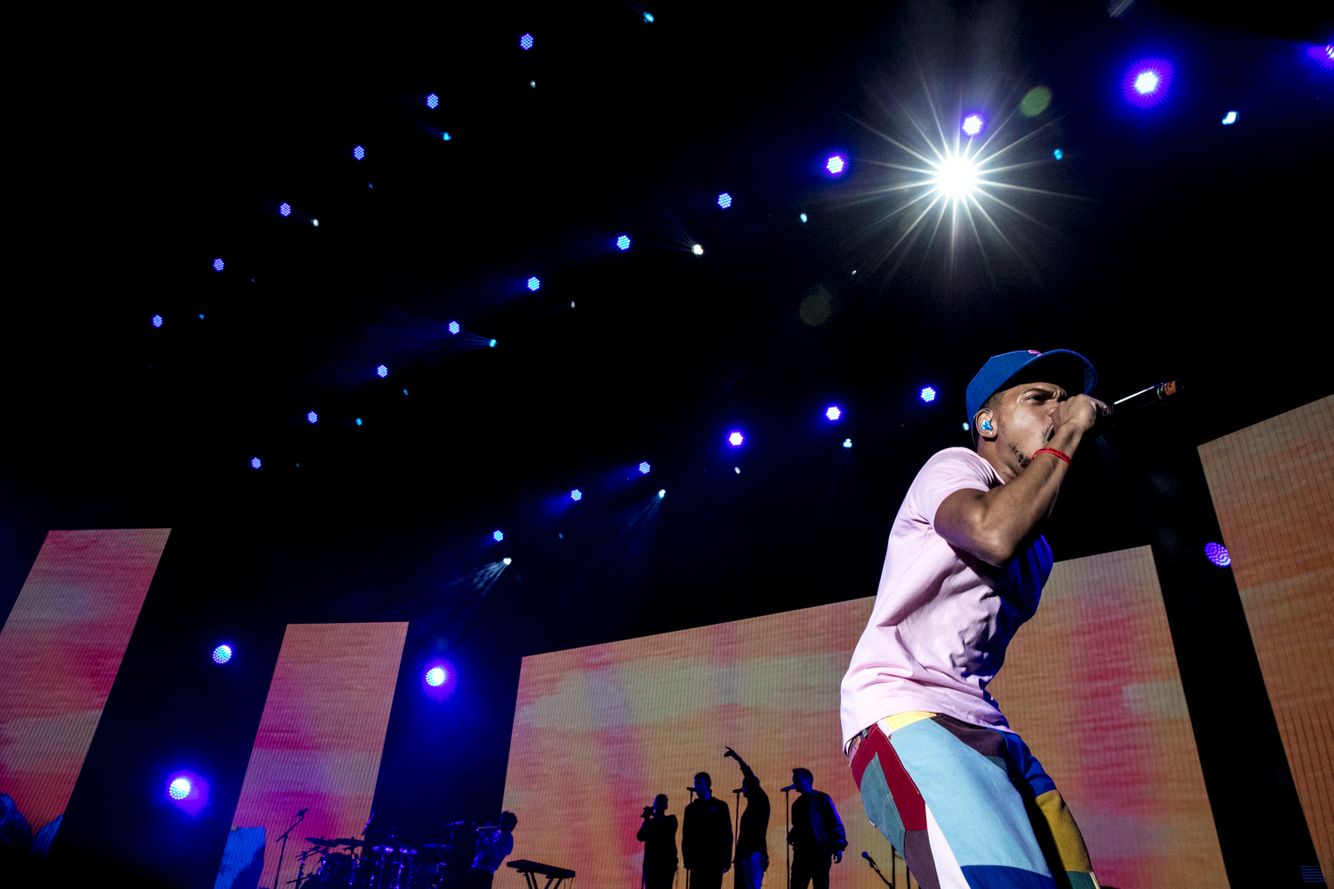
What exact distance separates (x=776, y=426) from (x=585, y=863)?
4.96m

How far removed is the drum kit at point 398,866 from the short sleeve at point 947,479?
274 inches

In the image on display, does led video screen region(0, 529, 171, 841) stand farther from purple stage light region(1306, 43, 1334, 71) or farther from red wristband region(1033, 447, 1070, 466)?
purple stage light region(1306, 43, 1334, 71)

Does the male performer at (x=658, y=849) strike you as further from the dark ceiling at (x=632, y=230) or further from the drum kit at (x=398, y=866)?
the dark ceiling at (x=632, y=230)

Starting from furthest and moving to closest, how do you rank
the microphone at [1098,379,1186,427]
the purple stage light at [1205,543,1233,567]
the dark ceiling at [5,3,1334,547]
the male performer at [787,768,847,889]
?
the male performer at [787,768,847,889]
the purple stage light at [1205,543,1233,567]
the dark ceiling at [5,3,1334,547]
the microphone at [1098,379,1186,427]

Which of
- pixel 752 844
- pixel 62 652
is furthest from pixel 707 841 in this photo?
pixel 62 652

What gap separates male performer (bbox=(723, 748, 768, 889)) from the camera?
20.6 ft

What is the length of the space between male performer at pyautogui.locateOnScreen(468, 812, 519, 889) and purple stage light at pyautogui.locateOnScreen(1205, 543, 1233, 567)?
6285 millimetres

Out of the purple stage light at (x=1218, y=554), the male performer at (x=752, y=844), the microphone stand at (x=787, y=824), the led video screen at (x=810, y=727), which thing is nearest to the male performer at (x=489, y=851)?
the led video screen at (x=810, y=727)

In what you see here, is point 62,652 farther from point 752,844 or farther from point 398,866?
point 752,844

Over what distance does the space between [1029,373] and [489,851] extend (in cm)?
706

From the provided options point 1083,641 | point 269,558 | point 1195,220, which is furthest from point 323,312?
point 1083,641

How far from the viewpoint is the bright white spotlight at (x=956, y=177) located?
4.38 m

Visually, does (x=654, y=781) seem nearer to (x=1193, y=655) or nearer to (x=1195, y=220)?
(x=1193, y=655)

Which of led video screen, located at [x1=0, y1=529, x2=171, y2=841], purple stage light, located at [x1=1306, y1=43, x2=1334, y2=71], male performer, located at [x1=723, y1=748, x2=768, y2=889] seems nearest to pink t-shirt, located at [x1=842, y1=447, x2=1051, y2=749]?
purple stage light, located at [x1=1306, y1=43, x2=1334, y2=71]
